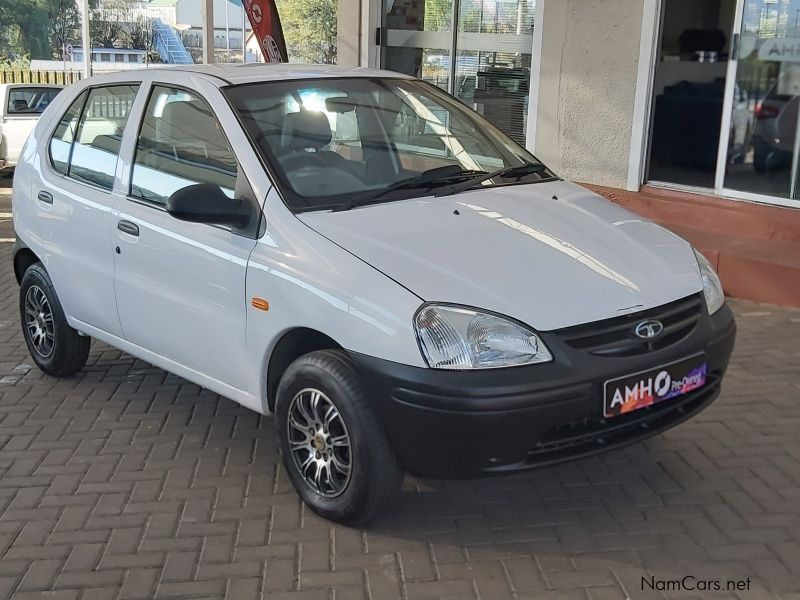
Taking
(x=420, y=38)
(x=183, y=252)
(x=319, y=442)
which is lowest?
(x=319, y=442)

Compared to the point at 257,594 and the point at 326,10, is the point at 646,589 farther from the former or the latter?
the point at 326,10

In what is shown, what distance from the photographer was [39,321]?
554cm

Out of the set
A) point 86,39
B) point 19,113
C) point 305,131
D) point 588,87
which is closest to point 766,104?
point 588,87

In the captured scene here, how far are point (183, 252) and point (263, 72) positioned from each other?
103 cm

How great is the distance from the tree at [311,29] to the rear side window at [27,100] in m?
4.32

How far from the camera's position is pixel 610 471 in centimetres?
417

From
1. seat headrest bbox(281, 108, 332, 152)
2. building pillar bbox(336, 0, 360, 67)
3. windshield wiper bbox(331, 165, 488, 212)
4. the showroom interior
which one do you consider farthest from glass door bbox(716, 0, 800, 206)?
seat headrest bbox(281, 108, 332, 152)

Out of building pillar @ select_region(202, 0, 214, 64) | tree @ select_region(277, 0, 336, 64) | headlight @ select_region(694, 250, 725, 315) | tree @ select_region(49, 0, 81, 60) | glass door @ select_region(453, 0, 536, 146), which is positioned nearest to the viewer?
headlight @ select_region(694, 250, 725, 315)

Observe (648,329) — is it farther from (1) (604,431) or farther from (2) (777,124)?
(2) (777,124)

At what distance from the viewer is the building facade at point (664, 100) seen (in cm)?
778

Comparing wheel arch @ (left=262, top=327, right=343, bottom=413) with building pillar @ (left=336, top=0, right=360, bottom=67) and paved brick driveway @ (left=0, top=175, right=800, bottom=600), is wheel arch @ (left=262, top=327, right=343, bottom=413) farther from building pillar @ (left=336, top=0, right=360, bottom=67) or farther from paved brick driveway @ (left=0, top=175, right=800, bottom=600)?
building pillar @ (left=336, top=0, right=360, bottom=67)

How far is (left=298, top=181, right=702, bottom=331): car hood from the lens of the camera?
3342 millimetres

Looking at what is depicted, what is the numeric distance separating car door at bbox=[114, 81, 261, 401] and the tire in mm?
374

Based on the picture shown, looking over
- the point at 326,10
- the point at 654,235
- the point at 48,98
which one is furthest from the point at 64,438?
the point at 326,10
